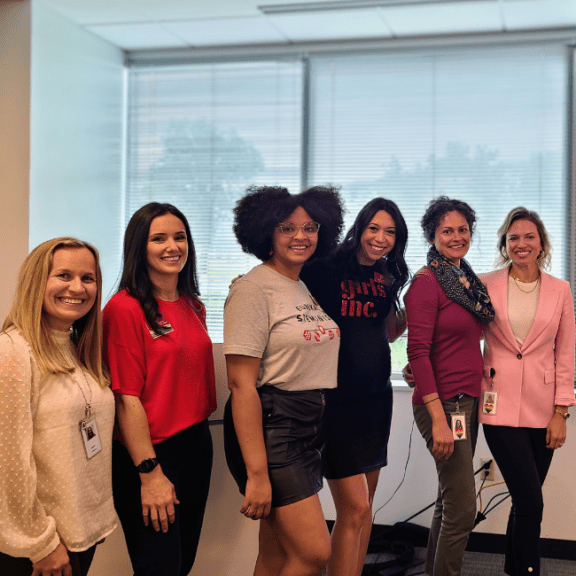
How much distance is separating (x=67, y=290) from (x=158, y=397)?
40 cm

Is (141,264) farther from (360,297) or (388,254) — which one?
Answer: (388,254)

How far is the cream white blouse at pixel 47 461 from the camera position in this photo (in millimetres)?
1423

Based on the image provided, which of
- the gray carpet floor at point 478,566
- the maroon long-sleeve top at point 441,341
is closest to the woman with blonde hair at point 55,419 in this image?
the maroon long-sleeve top at point 441,341

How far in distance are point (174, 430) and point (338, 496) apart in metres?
0.76

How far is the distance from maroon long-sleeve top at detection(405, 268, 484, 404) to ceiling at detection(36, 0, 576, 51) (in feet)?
5.78

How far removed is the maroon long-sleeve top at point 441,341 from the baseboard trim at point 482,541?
1.36m

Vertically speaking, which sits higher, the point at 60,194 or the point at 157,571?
the point at 60,194

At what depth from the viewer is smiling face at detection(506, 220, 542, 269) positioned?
8.14 ft

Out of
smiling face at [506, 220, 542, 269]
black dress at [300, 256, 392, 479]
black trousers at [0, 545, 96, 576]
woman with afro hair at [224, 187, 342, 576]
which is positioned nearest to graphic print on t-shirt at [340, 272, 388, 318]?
black dress at [300, 256, 392, 479]

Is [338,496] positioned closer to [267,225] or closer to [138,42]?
[267,225]

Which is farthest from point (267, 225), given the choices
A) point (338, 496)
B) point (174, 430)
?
point (338, 496)

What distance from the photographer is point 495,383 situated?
96.2 inches

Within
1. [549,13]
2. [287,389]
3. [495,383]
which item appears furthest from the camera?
[549,13]

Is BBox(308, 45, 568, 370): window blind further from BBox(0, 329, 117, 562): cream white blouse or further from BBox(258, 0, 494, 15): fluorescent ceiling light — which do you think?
BBox(0, 329, 117, 562): cream white blouse
